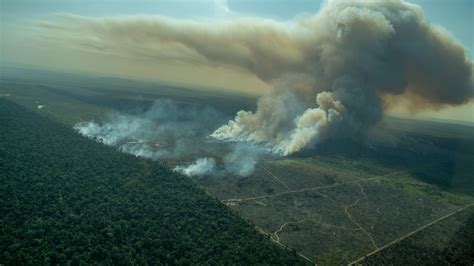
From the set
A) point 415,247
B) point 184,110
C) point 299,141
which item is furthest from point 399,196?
point 184,110


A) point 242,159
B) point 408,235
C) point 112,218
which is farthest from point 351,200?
point 112,218

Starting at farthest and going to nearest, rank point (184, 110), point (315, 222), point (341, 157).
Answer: point (184, 110)
point (341, 157)
point (315, 222)

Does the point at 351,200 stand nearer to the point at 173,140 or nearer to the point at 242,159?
the point at 242,159

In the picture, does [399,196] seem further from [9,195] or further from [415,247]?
[9,195]

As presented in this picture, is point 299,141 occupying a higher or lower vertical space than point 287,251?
higher

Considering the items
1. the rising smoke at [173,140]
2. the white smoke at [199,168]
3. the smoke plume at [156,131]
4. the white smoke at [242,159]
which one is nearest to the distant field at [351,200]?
the white smoke at [242,159]

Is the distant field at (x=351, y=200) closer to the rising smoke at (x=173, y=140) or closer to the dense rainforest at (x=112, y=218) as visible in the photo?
the rising smoke at (x=173, y=140)
